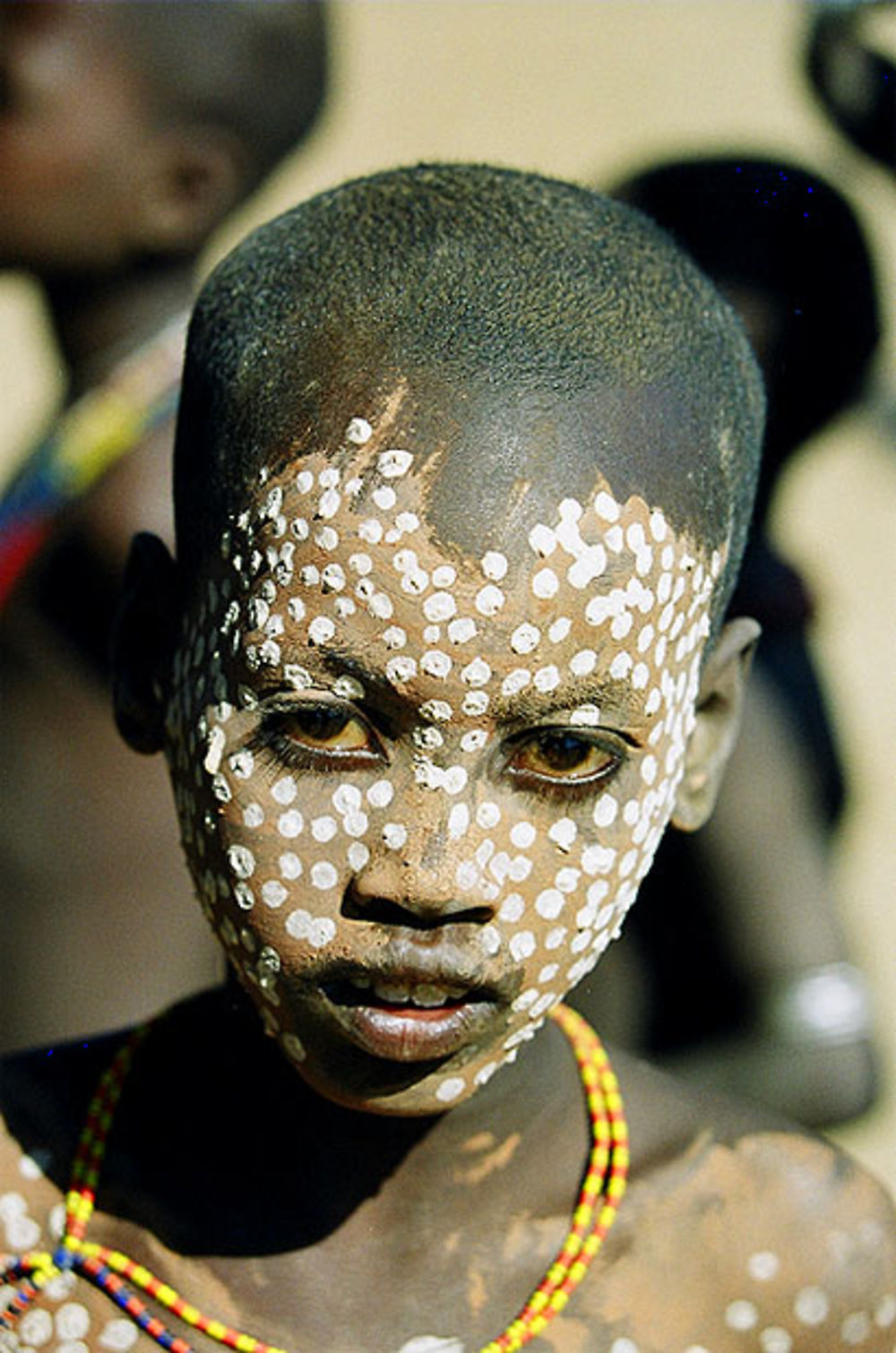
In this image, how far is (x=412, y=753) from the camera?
1.95 meters

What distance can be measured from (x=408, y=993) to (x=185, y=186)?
2283 mm

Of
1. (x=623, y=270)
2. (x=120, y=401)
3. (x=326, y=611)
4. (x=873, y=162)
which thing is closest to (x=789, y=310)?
(x=873, y=162)

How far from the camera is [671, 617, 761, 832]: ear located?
7.41 feet

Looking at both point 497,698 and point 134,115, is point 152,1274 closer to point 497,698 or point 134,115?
point 497,698

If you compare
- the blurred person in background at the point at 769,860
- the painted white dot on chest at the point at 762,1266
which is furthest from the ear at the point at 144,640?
the blurred person in background at the point at 769,860

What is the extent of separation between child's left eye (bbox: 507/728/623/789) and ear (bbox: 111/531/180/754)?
43cm

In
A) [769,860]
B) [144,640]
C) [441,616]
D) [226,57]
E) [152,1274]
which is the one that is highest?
[441,616]

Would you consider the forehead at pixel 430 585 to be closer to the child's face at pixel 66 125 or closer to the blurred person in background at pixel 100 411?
the blurred person in background at pixel 100 411

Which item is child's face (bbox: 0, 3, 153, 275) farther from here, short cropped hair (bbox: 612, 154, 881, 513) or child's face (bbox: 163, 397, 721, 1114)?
child's face (bbox: 163, 397, 721, 1114)

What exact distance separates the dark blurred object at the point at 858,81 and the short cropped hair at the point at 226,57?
106cm

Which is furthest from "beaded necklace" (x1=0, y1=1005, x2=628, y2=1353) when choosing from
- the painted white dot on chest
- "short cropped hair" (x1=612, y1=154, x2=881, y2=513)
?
"short cropped hair" (x1=612, y1=154, x2=881, y2=513)

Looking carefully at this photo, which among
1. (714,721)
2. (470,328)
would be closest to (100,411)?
(714,721)

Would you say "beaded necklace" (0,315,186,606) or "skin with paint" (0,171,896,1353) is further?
"beaded necklace" (0,315,186,606)

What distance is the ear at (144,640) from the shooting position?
7.36 feet
